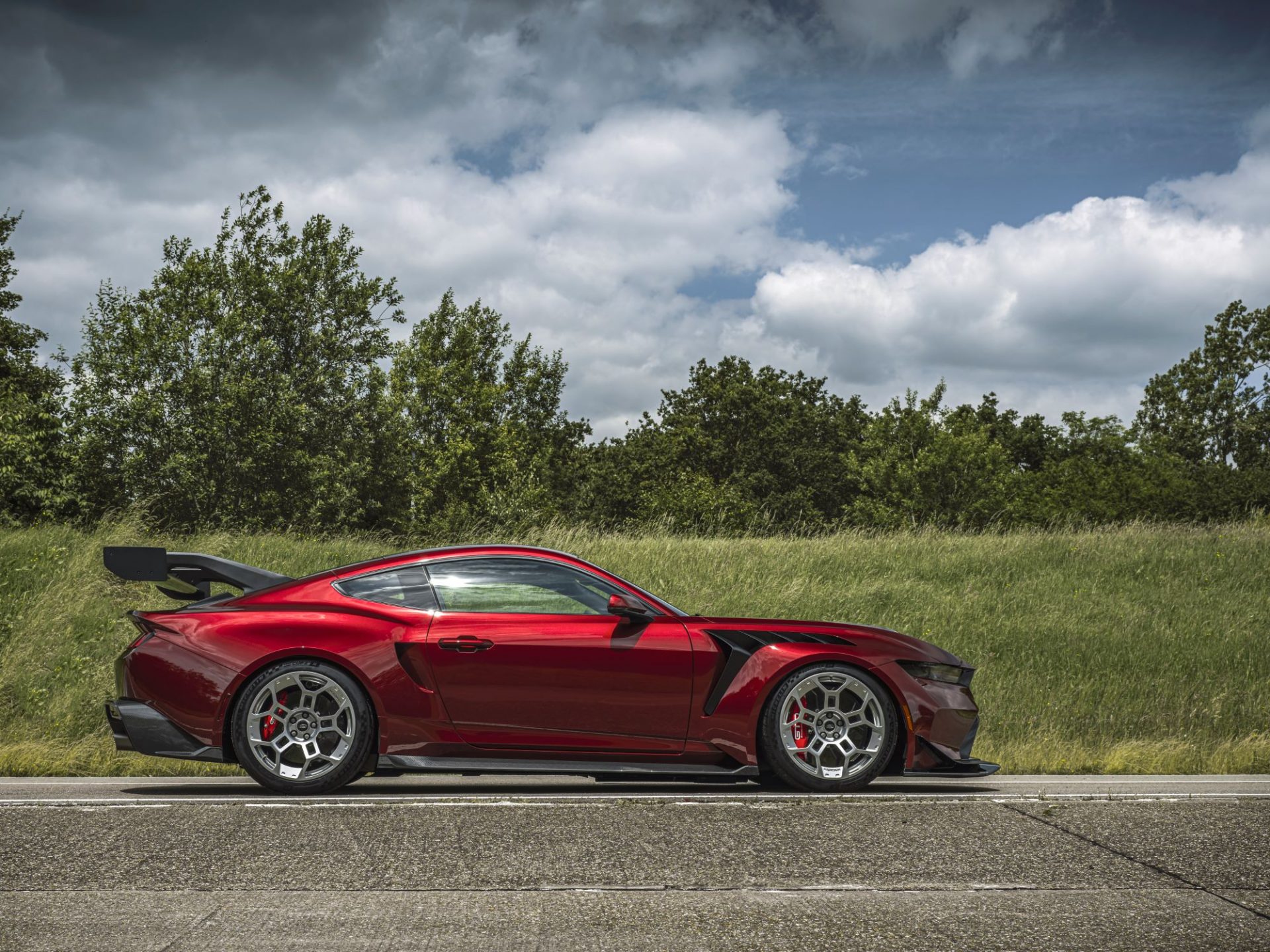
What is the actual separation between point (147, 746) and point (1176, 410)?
8217cm

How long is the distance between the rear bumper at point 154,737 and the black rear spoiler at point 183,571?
79cm

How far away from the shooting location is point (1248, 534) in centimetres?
2355

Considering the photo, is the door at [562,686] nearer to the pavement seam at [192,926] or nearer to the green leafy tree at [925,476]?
the pavement seam at [192,926]

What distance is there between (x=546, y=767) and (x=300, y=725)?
139 centimetres

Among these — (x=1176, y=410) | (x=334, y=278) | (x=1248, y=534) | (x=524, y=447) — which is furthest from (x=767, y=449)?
(x=1248, y=534)

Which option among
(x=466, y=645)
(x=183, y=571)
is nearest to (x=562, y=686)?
(x=466, y=645)

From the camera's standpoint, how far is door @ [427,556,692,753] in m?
6.50

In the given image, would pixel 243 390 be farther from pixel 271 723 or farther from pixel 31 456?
pixel 271 723

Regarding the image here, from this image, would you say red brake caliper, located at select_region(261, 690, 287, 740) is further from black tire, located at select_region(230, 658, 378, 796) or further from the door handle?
the door handle

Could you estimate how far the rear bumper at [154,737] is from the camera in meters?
6.51

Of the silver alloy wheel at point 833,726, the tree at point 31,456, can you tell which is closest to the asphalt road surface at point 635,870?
the silver alloy wheel at point 833,726

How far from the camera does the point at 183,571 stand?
7.21 meters

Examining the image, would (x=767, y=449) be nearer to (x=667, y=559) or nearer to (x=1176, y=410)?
(x=1176, y=410)

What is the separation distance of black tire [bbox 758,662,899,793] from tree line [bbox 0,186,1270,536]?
1431cm
